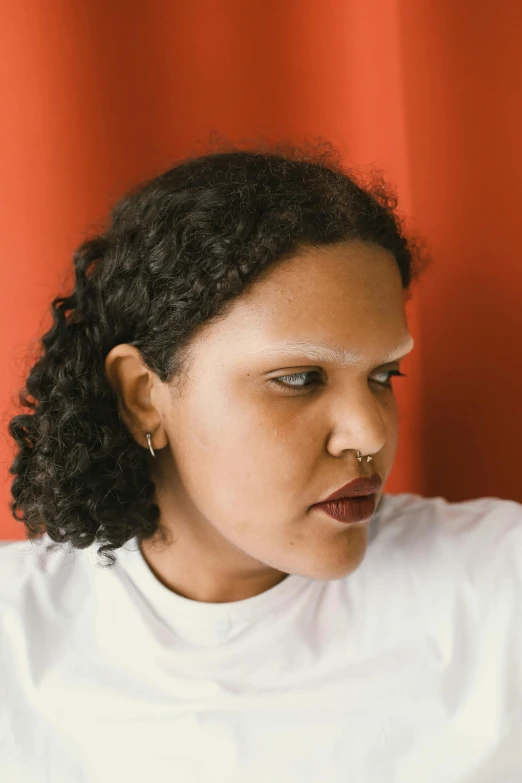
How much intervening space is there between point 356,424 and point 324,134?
76 cm

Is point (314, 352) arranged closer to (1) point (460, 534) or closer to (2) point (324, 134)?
(1) point (460, 534)

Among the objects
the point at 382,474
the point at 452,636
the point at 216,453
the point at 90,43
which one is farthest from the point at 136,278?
the point at 452,636

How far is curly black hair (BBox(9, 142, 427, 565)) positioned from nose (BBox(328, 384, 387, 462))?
0.71 ft

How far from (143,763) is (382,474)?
1.88 feet

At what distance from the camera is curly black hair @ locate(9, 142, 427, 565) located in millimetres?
1120

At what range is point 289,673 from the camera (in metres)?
1.21

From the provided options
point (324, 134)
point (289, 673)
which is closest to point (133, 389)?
point (289, 673)

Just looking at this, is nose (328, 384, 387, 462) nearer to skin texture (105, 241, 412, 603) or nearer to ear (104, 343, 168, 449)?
skin texture (105, 241, 412, 603)

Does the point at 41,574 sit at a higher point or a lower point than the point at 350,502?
lower

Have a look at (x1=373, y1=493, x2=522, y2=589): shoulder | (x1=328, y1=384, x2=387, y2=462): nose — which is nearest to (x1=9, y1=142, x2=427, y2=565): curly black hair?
(x1=328, y1=384, x2=387, y2=462): nose

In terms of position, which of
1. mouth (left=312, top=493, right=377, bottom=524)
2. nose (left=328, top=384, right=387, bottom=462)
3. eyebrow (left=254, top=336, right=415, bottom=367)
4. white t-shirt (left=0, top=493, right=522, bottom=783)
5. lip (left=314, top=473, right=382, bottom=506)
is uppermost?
eyebrow (left=254, top=336, right=415, bottom=367)

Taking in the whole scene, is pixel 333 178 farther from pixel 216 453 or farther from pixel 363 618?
pixel 363 618

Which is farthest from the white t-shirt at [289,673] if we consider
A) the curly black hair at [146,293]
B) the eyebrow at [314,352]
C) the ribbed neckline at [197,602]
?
the eyebrow at [314,352]

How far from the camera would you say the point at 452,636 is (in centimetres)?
120
